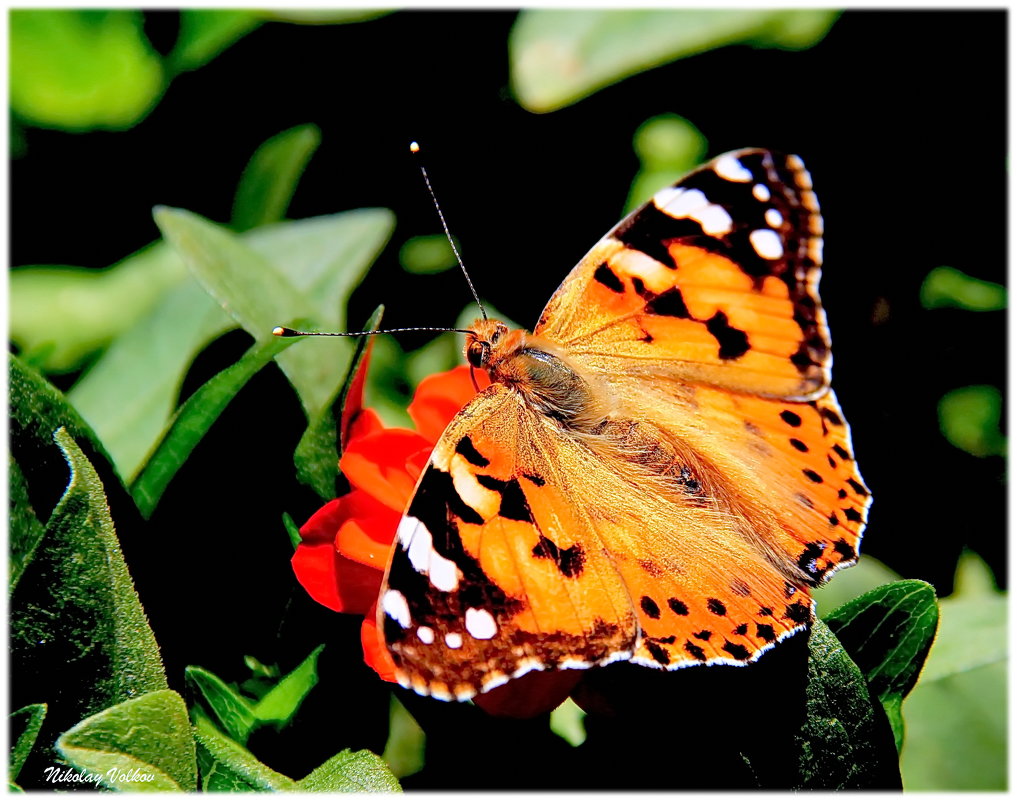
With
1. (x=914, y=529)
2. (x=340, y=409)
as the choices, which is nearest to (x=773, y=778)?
(x=340, y=409)

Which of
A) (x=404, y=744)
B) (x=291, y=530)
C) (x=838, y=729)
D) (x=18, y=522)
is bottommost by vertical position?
(x=404, y=744)

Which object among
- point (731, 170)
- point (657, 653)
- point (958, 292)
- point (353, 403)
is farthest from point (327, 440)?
point (958, 292)

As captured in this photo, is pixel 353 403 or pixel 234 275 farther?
pixel 234 275

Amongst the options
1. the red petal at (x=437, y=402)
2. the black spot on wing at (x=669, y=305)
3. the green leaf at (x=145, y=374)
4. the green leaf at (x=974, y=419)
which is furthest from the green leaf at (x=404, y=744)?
the green leaf at (x=974, y=419)

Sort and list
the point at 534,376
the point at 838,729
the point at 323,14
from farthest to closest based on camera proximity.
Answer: the point at 323,14
the point at 534,376
the point at 838,729

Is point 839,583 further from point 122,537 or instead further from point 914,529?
point 122,537

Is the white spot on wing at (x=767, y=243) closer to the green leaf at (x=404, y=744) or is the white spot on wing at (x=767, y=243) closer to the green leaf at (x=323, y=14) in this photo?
the green leaf at (x=323, y=14)

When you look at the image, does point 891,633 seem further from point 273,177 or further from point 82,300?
point 82,300
